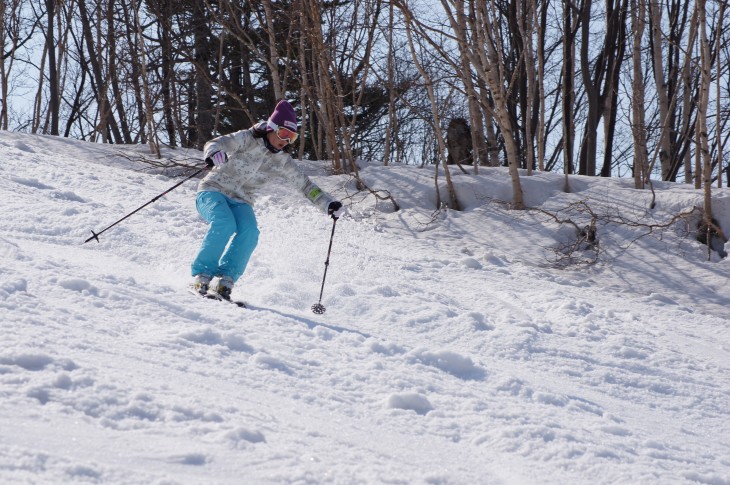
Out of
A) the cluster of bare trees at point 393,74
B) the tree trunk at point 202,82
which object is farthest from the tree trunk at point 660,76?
the tree trunk at point 202,82

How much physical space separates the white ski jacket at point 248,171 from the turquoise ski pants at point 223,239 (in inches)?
3.8

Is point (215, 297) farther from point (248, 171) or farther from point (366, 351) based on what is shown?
point (366, 351)

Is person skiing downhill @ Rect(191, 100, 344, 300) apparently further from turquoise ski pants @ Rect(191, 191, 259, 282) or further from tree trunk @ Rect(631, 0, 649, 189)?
tree trunk @ Rect(631, 0, 649, 189)

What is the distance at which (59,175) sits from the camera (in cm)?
802

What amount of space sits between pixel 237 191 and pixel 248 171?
0.17 m

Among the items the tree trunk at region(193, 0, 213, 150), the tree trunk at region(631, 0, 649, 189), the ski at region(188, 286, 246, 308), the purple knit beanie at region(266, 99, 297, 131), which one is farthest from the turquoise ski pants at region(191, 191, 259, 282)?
the tree trunk at region(193, 0, 213, 150)

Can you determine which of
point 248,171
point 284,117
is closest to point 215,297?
point 248,171

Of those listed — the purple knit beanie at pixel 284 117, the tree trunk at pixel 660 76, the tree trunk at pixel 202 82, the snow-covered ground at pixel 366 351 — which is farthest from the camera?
the tree trunk at pixel 202 82

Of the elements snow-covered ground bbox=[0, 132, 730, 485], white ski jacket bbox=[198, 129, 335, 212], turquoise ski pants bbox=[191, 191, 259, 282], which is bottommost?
snow-covered ground bbox=[0, 132, 730, 485]

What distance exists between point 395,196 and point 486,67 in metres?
1.93

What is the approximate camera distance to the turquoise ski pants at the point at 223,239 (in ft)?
15.0

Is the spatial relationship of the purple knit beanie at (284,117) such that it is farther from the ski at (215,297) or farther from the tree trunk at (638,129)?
the tree trunk at (638,129)

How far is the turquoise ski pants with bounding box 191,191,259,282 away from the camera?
15.0ft

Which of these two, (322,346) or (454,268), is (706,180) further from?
(322,346)
